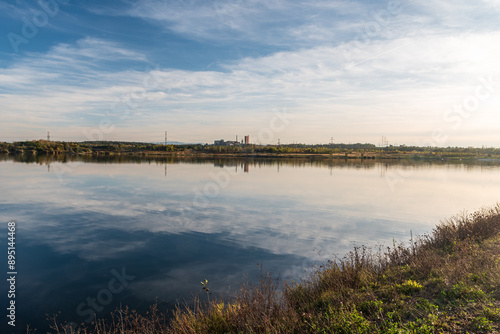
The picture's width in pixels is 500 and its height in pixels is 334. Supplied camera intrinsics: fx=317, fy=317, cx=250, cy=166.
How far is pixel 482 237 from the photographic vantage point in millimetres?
11766

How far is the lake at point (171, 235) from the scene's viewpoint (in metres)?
9.12

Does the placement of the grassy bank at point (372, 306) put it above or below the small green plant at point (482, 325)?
below

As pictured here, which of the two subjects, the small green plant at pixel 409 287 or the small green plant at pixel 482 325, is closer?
the small green plant at pixel 482 325

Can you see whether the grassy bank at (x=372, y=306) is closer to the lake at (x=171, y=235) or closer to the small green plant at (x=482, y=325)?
the small green plant at (x=482, y=325)

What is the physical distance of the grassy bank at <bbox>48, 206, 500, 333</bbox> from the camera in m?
5.62

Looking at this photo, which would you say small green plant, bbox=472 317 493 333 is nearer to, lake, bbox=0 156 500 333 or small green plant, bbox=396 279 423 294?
small green plant, bbox=396 279 423 294

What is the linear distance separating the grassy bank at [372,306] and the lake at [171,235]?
1450 millimetres

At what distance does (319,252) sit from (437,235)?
4.77 meters

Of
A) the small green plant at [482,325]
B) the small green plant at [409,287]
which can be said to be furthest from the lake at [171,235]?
the small green plant at [482,325]

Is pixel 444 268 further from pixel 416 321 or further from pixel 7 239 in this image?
pixel 7 239

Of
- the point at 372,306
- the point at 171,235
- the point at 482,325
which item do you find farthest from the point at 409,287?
the point at 171,235

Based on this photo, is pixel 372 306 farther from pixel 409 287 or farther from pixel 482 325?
pixel 482 325

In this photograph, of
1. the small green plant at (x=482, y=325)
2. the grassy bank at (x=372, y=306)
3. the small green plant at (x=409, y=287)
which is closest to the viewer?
the small green plant at (x=482, y=325)

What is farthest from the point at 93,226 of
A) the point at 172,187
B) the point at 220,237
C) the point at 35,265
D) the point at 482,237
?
Answer: the point at 482,237
